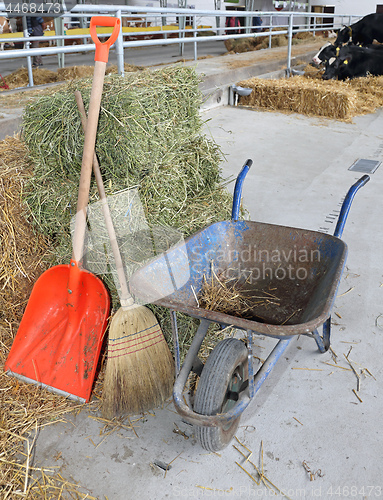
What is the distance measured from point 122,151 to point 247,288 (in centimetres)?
83

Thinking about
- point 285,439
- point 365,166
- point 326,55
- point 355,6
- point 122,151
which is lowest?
point 285,439

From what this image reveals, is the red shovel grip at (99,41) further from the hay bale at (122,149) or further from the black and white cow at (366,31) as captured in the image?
the black and white cow at (366,31)

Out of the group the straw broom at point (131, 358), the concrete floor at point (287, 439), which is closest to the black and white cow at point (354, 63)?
the concrete floor at point (287, 439)

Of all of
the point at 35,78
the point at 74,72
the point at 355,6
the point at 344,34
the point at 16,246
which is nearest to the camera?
the point at 16,246

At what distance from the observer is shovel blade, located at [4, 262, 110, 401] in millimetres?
2023

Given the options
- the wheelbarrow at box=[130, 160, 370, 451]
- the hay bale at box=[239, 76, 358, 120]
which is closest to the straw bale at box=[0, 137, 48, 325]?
the wheelbarrow at box=[130, 160, 370, 451]

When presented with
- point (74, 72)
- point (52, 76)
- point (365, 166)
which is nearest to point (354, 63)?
point (365, 166)

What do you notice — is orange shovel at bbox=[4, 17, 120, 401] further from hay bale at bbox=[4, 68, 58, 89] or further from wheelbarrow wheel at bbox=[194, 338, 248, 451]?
hay bale at bbox=[4, 68, 58, 89]

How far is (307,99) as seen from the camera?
23.0 feet

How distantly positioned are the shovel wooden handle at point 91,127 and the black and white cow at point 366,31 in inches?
370

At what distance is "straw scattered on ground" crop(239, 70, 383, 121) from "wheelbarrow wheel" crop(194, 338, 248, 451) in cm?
590

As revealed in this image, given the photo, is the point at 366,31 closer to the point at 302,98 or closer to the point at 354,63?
the point at 354,63

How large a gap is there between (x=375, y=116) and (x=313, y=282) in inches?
241

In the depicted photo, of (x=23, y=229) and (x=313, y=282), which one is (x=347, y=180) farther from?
(x=23, y=229)
